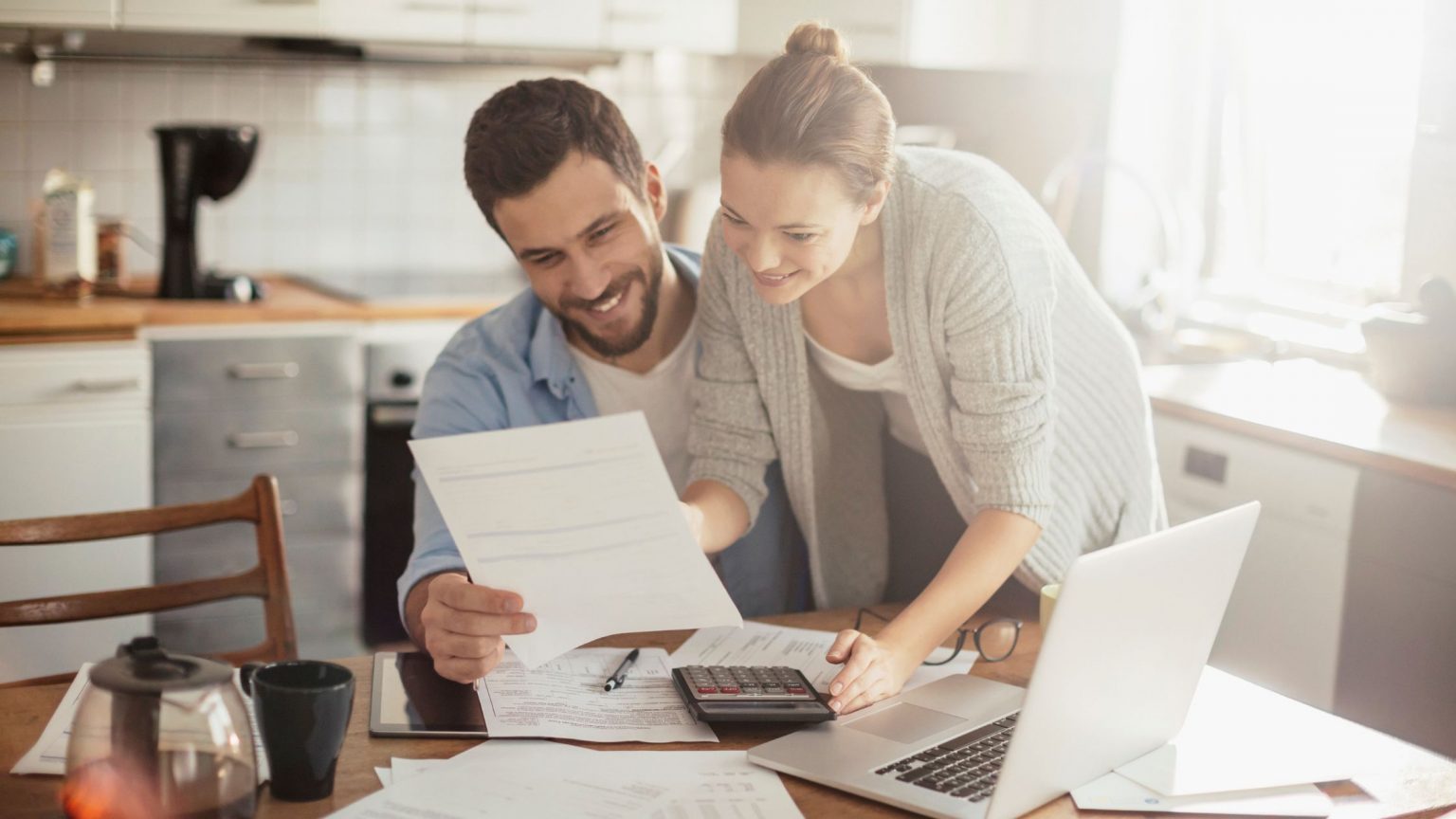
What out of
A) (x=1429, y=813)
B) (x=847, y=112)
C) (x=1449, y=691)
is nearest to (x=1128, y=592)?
(x=1429, y=813)

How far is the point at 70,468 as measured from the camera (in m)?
2.74

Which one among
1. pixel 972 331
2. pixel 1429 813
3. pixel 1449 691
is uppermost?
pixel 972 331

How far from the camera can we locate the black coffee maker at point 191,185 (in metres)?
2.93

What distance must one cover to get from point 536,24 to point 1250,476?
6.30 feet

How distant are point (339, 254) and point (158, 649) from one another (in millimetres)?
2722

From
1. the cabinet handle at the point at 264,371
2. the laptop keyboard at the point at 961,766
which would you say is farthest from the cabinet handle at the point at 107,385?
the laptop keyboard at the point at 961,766

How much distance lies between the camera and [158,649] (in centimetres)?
94

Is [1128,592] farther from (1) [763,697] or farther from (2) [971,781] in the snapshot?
(1) [763,697]

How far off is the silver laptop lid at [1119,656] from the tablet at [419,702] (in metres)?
0.47

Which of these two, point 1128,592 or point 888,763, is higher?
point 1128,592

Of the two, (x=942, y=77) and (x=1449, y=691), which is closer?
(x=1449, y=691)

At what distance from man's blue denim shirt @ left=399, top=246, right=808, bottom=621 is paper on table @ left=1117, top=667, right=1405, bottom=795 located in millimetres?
637

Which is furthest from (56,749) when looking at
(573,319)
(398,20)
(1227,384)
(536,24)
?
(536,24)

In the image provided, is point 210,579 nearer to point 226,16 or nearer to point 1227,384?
point 226,16
